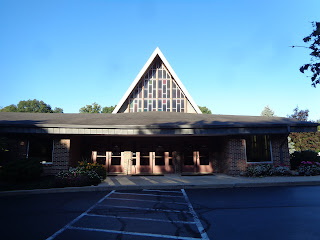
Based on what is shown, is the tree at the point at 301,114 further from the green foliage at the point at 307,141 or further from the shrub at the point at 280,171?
the shrub at the point at 280,171

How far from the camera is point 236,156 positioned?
1230 cm

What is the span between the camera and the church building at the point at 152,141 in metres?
11.0

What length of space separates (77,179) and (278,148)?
11758 mm

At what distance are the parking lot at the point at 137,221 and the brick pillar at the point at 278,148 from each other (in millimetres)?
8519

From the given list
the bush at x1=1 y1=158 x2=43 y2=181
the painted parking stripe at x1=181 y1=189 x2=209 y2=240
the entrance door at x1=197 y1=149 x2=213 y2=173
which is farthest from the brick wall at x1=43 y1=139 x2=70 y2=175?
the entrance door at x1=197 y1=149 x2=213 y2=173

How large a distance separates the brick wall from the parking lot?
204 inches

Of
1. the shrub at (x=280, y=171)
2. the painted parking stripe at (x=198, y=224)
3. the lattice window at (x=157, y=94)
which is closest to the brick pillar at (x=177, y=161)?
the shrub at (x=280, y=171)

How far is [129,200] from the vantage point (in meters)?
6.99

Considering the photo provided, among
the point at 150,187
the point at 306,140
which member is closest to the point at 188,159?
the point at 150,187

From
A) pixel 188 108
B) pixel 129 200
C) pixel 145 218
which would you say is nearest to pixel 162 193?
pixel 129 200

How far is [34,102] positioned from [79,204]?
6606 centimetres

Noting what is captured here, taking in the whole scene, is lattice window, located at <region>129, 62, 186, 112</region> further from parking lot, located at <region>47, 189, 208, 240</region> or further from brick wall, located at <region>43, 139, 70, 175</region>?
parking lot, located at <region>47, 189, 208, 240</region>

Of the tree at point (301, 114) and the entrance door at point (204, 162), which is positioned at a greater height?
the tree at point (301, 114)

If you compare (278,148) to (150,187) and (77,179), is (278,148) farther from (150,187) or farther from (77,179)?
(77,179)
